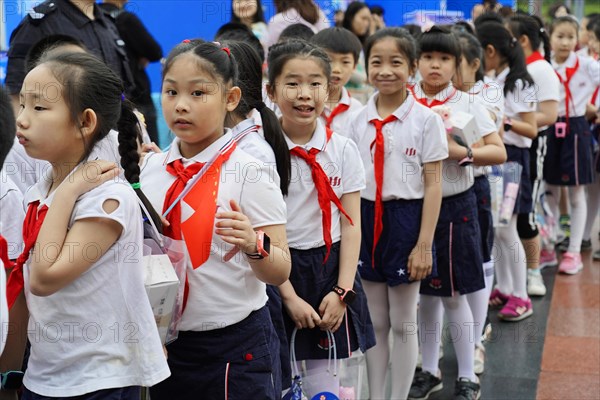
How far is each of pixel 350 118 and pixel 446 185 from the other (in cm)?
47

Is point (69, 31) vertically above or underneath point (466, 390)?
above

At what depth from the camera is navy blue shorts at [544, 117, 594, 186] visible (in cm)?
543

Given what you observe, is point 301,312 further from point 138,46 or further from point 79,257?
point 138,46

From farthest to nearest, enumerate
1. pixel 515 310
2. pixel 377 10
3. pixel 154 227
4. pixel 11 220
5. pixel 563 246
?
1. pixel 377 10
2. pixel 563 246
3. pixel 515 310
4. pixel 11 220
5. pixel 154 227

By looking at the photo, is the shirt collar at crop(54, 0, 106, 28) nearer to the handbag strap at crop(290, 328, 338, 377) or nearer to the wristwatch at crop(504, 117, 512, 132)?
the handbag strap at crop(290, 328, 338, 377)

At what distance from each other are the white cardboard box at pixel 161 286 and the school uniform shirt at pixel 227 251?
132 mm

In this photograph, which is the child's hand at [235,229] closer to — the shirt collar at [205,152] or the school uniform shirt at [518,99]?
the shirt collar at [205,152]

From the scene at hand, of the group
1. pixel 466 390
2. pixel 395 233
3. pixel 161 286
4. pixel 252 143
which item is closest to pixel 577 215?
pixel 466 390

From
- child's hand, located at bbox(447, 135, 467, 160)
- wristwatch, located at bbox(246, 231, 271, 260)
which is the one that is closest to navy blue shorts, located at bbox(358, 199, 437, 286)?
child's hand, located at bbox(447, 135, 467, 160)

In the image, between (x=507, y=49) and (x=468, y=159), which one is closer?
(x=468, y=159)

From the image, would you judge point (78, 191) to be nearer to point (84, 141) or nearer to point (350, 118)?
point (84, 141)

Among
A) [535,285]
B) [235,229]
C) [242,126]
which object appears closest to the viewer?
[235,229]

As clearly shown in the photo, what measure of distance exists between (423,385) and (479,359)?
0.42 metres

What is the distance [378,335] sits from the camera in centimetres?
321
